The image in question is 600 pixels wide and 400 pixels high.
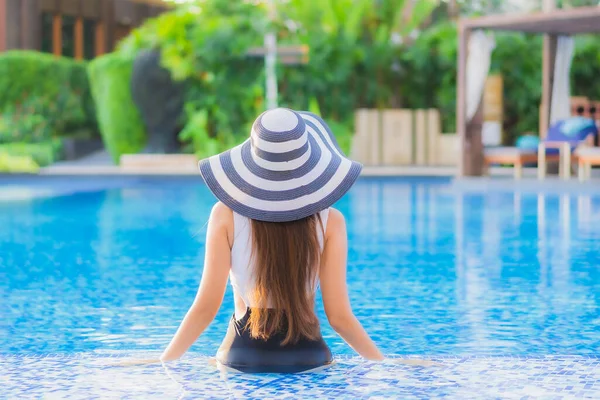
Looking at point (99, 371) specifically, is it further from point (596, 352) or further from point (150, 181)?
point (150, 181)

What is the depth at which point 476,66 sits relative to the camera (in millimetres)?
18391

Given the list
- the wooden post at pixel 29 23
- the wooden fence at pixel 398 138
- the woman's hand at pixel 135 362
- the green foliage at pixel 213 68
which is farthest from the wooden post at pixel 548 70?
the wooden post at pixel 29 23

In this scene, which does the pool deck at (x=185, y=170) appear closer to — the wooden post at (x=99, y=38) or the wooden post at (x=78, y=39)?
the wooden post at (x=78, y=39)

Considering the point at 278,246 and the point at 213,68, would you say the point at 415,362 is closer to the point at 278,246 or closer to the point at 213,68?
the point at 278,246

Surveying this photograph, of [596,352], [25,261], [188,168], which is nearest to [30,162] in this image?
[188,168]

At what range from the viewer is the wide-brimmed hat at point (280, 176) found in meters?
3.63

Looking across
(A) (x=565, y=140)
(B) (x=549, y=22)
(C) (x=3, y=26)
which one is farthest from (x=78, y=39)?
(A) (x=565, y=140)

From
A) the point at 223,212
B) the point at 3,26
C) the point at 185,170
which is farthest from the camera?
the point at 3,26

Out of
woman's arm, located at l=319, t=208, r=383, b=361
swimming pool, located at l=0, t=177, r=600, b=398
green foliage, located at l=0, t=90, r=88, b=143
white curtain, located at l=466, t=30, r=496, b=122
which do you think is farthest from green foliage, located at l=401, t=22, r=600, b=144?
woman's arm, located at l=319, t=208, r=383, b=361

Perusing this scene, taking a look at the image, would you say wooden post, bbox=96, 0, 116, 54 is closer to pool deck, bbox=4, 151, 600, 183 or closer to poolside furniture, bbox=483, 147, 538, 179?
pool deck, bbox=4, 151, 600, 183

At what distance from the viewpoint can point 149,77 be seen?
25.0 m

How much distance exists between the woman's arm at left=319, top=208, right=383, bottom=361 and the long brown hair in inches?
1.9

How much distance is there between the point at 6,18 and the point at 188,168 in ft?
34.6

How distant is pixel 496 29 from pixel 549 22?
137cm
